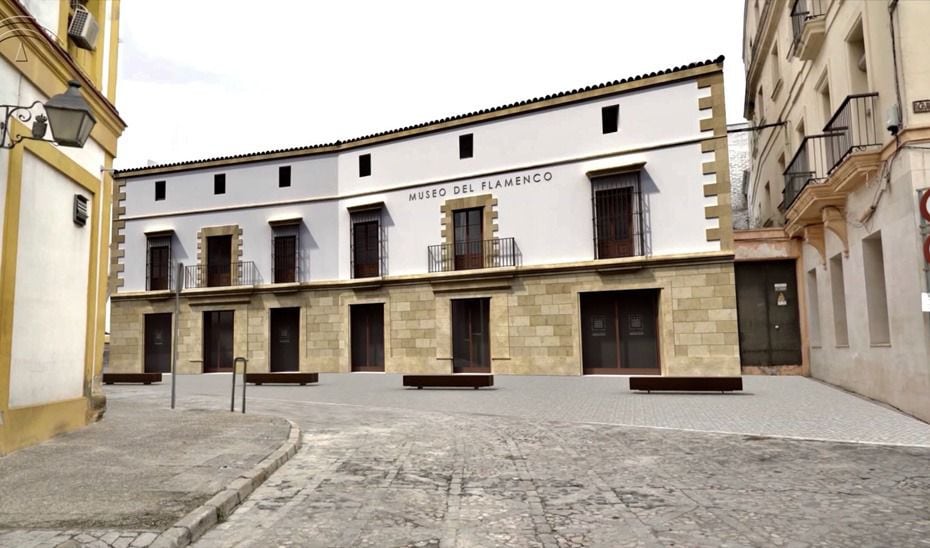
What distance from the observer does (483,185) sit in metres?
21.1

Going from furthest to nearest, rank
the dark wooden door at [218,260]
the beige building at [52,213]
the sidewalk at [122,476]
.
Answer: the dark wooden door at [218,260] < the beige building at [52,213] < the sidewalk at [122,476]

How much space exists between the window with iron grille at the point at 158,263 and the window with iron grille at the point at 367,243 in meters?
8.21

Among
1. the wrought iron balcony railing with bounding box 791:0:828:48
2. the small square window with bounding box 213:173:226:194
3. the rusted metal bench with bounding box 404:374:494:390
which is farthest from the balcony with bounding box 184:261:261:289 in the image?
the wrought iron balcony railing with bounding box 791:0:828:48

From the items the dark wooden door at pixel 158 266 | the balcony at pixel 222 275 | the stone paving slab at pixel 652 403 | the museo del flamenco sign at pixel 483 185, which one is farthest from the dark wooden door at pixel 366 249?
the dark wooden door at pixel 158 266

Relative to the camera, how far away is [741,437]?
8.16 meters

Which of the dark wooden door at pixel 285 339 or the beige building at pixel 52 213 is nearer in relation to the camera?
the beige building at pixel 52 213

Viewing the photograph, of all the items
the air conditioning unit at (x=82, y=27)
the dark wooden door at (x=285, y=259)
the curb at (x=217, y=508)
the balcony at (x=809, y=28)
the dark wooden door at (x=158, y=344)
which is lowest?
the curb at (x=217, y=508)

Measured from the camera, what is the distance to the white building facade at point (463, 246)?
18.1 metres

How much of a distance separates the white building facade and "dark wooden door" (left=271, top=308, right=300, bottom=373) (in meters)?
0.07

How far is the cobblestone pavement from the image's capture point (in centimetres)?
420

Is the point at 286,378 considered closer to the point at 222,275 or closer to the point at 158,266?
the point at 222,275

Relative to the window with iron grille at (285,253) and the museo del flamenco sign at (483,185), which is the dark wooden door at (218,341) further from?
the museo del flamenco sign at (483,185)

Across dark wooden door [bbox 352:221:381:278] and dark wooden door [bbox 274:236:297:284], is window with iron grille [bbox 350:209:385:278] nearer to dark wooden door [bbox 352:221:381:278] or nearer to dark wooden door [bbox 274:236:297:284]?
dark wooden door [bbox 352:221:381:278]

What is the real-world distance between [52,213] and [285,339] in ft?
54.0
